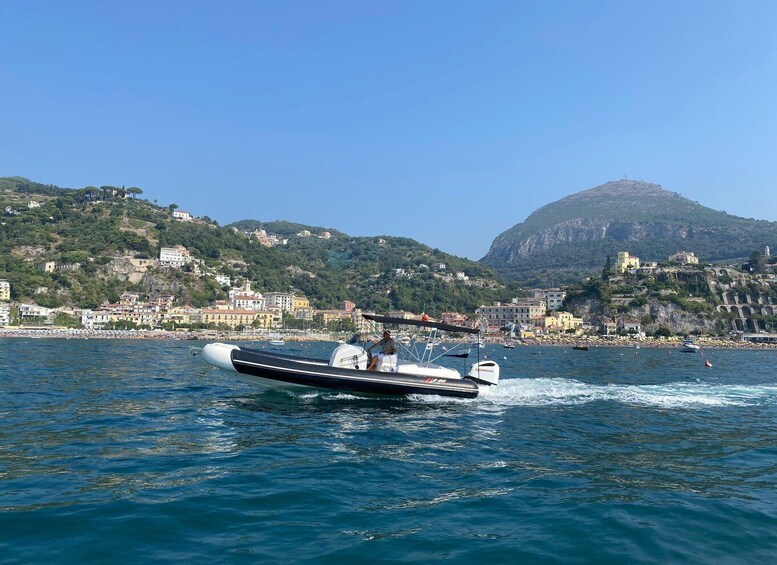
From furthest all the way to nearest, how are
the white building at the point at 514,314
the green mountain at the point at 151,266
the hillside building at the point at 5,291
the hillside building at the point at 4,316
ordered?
the white building at the point at 514,314
the green mountain at the point at 151,266
the hillside building at the point at 5,291
the hillside building at the point at 4,316

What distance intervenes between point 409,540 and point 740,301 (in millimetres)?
138661

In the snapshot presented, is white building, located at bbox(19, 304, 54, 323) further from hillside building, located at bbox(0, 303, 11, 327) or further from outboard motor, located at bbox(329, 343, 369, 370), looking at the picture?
outboard motor, located at bbox(329, 343, 369, 370)

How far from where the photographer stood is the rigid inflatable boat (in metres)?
15.6

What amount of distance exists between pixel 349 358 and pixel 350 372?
0.69 metres

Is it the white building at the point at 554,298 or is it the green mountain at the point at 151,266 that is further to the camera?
the white building at the point at 554,298

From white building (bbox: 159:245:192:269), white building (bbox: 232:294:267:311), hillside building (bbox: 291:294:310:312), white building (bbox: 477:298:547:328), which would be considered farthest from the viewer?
hillside building (bbox: 291:294:310:312)

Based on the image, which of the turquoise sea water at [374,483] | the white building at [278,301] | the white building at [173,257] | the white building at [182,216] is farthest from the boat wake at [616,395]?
the white building at [182,216]

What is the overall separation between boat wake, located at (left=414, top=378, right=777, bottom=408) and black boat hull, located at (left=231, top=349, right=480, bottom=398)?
442mm

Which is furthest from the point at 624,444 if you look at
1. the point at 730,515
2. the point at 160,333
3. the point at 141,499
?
the point at 160,333

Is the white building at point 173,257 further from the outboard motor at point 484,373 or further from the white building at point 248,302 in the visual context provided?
the outboard motor at point 484,373

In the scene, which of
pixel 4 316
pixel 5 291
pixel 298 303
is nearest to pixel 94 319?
pixel 4 316

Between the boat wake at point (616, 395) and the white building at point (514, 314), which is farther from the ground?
the white building at point (514, 314)

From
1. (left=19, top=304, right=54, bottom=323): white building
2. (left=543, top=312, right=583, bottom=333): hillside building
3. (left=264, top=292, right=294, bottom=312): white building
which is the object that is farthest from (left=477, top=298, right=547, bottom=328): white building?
(left=19, top=304, right=54, bottom=323): white building

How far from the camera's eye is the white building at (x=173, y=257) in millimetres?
127750
